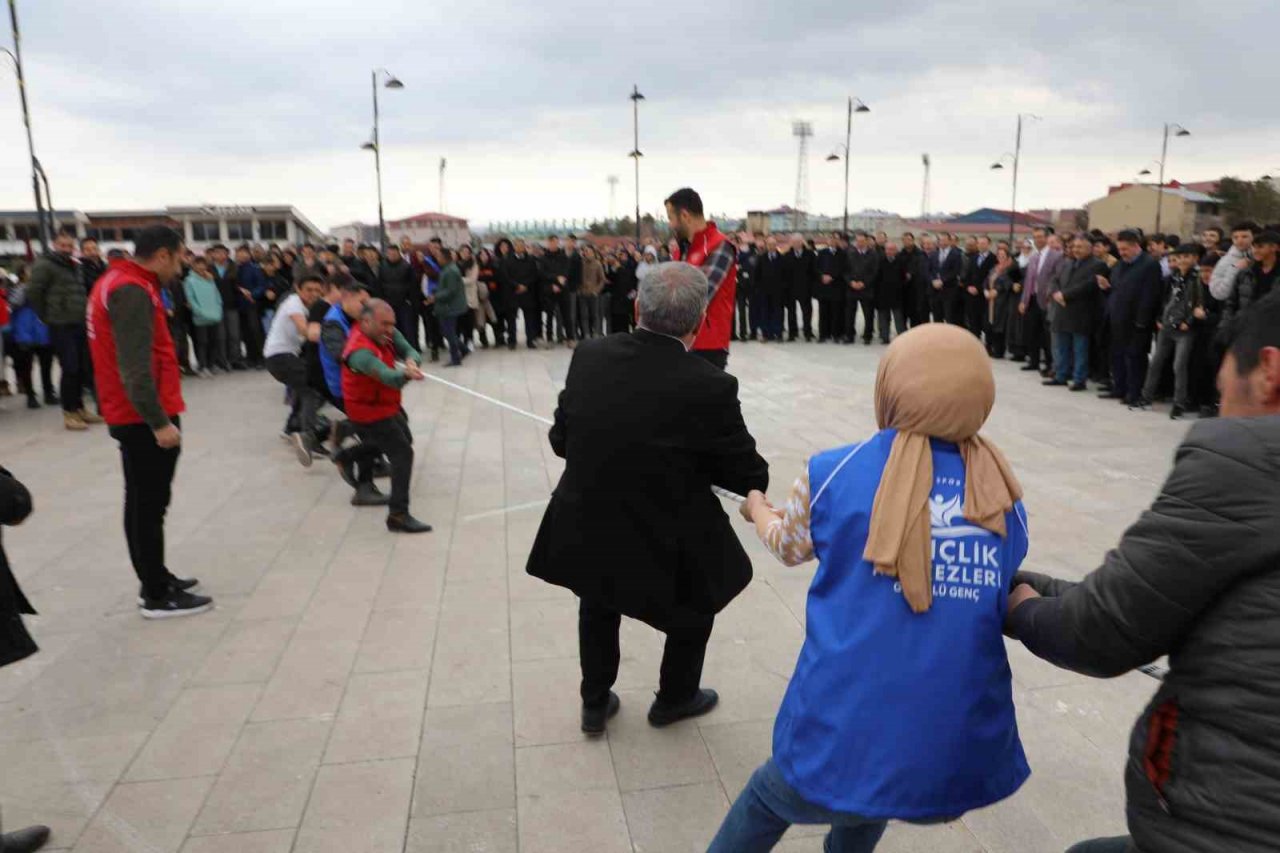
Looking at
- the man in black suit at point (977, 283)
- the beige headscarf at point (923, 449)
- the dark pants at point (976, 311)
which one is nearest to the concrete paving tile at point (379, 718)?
the beige headscarf at point (923, 449)

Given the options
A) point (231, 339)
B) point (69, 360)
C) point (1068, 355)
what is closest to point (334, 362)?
point (69, 360)

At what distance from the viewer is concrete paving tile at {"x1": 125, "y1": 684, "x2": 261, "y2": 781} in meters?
3.32

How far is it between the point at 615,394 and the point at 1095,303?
31.8 feet

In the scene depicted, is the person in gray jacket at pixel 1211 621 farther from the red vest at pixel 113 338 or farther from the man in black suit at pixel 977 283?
the man in black suit at pixel 977 283

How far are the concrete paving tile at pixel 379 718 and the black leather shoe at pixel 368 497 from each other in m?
2.85

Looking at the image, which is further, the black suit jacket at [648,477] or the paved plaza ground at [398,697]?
the paved plaza ground at [398,697]

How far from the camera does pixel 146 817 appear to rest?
3037 millimetres

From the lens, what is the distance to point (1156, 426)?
892 cm

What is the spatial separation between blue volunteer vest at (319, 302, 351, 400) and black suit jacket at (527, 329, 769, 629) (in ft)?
14.1

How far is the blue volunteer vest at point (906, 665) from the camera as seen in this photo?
1788 mm

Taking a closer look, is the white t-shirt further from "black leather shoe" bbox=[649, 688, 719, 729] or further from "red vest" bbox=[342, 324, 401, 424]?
"black leather shoe" bbox=[649, 688, 719, 729]

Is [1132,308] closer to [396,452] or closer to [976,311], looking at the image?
[976,311]

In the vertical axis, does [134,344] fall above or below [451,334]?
above

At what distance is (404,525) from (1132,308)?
26.8 ft
